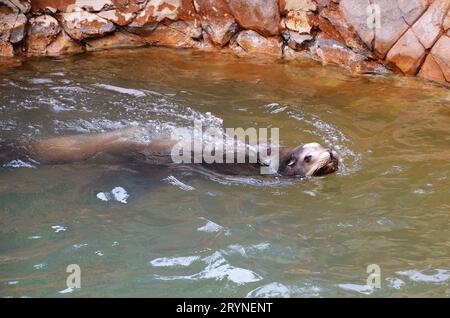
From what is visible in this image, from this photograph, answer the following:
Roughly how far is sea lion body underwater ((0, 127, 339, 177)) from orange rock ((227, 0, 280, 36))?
3.39 meters

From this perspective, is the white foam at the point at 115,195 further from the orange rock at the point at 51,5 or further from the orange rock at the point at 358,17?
the orange rock at the point at 51,5

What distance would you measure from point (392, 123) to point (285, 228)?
8.72ft

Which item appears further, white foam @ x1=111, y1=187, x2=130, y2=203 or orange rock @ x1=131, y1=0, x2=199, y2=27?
orange rock @ x1=131, y1=0, x2=199, y2=27

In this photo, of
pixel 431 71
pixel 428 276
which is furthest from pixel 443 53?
pixel 428 276

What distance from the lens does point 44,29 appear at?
8.78 metres

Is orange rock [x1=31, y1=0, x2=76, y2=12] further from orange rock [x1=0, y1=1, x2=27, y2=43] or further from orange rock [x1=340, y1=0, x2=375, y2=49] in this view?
orange rock [x1=340, y1=0, x2=375, y2=49]

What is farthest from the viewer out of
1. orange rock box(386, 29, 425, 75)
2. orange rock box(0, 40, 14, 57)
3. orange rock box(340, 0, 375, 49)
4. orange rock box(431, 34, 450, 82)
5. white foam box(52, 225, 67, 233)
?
orange rock box(0, 40, 14, 57)

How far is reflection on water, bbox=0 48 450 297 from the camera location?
12.7ft

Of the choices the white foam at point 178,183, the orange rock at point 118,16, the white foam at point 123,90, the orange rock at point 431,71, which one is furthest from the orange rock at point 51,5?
the orange rock at point 431,71

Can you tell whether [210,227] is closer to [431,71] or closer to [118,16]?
[431,71]

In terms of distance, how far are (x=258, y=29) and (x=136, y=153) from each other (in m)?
3.82

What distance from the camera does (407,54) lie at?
7828 millimetres

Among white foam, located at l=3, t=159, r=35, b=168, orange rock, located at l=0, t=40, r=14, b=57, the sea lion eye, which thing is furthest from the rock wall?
white foam, located at l=3, t=159, r=35, b=168

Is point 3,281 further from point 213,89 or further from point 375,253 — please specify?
point 213,89
